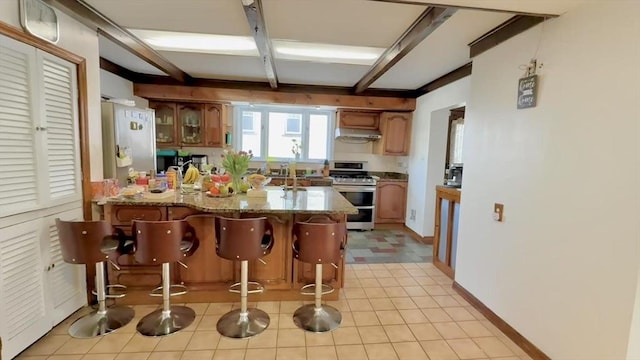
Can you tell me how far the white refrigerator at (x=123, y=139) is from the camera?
9.57 ft

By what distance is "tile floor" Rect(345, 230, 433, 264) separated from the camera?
4117mm

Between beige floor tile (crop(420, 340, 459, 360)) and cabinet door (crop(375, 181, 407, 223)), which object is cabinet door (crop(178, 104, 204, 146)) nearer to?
cabinet door (crop(375, 181, 407, 223))

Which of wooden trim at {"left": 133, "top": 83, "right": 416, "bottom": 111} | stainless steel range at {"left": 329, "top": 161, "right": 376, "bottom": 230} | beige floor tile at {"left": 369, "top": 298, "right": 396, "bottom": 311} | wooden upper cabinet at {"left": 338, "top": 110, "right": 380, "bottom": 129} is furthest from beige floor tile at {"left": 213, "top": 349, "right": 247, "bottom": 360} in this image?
wooden upper cabinet at {"left": 338, "top": 110, "right": 380, "bottom": 129}

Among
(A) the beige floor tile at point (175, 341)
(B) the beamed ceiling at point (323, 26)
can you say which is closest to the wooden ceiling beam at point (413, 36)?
(B) the beamed ceiling at point (323, 26)

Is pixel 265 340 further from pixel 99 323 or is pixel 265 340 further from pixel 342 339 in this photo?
pixel 99 323

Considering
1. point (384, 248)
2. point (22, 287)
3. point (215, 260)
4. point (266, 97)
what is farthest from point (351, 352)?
point (266, 97)

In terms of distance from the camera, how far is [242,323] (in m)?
2.45

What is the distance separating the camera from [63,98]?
2332 millimetres

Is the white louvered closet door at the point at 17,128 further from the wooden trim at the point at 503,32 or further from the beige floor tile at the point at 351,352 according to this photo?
the wooden trim at the point at 503,32

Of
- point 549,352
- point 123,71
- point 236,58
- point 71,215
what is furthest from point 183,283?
→ point 123,71

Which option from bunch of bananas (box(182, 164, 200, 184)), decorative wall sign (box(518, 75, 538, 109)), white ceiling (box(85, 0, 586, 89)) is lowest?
bunch of bananas (box(182, 164, 200, 184))

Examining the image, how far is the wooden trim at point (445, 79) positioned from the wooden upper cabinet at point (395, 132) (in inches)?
18.7

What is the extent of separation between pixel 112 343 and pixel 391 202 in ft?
14.7

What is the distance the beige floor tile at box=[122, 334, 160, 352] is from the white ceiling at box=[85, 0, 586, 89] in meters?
2.46
